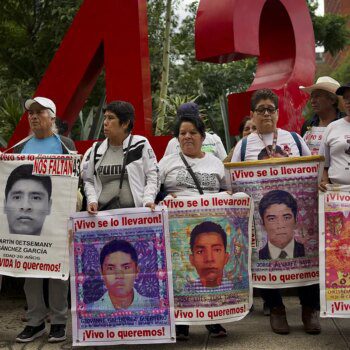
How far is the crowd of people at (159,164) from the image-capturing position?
4746mm

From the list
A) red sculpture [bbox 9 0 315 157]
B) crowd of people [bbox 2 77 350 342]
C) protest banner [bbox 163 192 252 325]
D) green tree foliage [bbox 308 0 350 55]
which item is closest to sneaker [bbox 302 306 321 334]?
crowd of people [bbox 2 77 350 342]

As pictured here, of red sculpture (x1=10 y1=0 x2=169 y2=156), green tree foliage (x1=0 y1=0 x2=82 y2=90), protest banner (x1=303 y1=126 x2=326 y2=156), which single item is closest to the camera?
protest banner (x1=303 y1=126 x2=326 y2=156)

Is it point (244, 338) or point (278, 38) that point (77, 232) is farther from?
point (278, 38)

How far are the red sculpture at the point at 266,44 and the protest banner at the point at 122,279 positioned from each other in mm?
2749

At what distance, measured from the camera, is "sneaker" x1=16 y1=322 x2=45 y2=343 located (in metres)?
4.92

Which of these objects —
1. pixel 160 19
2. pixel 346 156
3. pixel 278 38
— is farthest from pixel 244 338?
pixel 160 19

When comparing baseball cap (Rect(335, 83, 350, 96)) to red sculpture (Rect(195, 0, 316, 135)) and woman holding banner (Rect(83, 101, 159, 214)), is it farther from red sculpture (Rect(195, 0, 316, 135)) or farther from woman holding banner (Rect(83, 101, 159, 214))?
red sculpture (Rect(195, 0, 316, 135))

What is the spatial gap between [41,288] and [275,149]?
204cm

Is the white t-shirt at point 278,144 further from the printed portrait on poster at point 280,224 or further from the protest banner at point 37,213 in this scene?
the protest banner at point 37,213

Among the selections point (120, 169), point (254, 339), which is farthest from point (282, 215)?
point (120, 169)

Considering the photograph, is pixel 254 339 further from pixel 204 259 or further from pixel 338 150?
pixel 338 150

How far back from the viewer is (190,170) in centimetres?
480

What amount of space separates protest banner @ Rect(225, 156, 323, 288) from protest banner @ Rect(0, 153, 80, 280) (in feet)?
3.99

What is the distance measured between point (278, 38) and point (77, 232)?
441 centimetres
